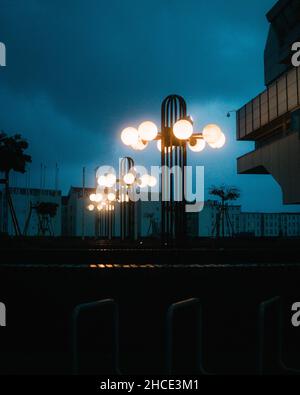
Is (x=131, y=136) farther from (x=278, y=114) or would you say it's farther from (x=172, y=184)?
(x=278, y=114)

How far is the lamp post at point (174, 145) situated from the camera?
982cm

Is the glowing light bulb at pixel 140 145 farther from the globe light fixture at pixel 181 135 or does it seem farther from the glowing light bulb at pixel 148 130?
the glowing light bulb at pixel 148 130

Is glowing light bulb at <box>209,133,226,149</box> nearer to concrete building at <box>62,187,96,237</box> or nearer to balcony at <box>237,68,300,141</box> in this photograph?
balcony at <box>237,68,300,141</box>


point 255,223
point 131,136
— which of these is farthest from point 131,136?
point 255,223

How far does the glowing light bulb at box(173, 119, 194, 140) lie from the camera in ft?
33.1

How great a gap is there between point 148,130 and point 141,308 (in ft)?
21.1

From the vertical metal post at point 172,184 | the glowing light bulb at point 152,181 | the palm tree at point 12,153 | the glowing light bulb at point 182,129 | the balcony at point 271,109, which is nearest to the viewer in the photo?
the vertical metal post at point 172,184

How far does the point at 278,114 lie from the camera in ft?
114

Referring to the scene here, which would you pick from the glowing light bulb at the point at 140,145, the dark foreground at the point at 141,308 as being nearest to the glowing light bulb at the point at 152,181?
the glowing light bulb at the point at 140,145

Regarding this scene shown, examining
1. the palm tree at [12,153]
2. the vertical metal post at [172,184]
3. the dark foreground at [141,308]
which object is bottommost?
the dark foreground at [141,308]

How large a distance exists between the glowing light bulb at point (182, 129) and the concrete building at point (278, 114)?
63.9ft

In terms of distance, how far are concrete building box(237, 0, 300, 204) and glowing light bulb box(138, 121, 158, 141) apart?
1890 centimetres

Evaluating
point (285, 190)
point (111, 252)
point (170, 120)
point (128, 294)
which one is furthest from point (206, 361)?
point (285, 190)

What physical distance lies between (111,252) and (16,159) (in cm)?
1956
